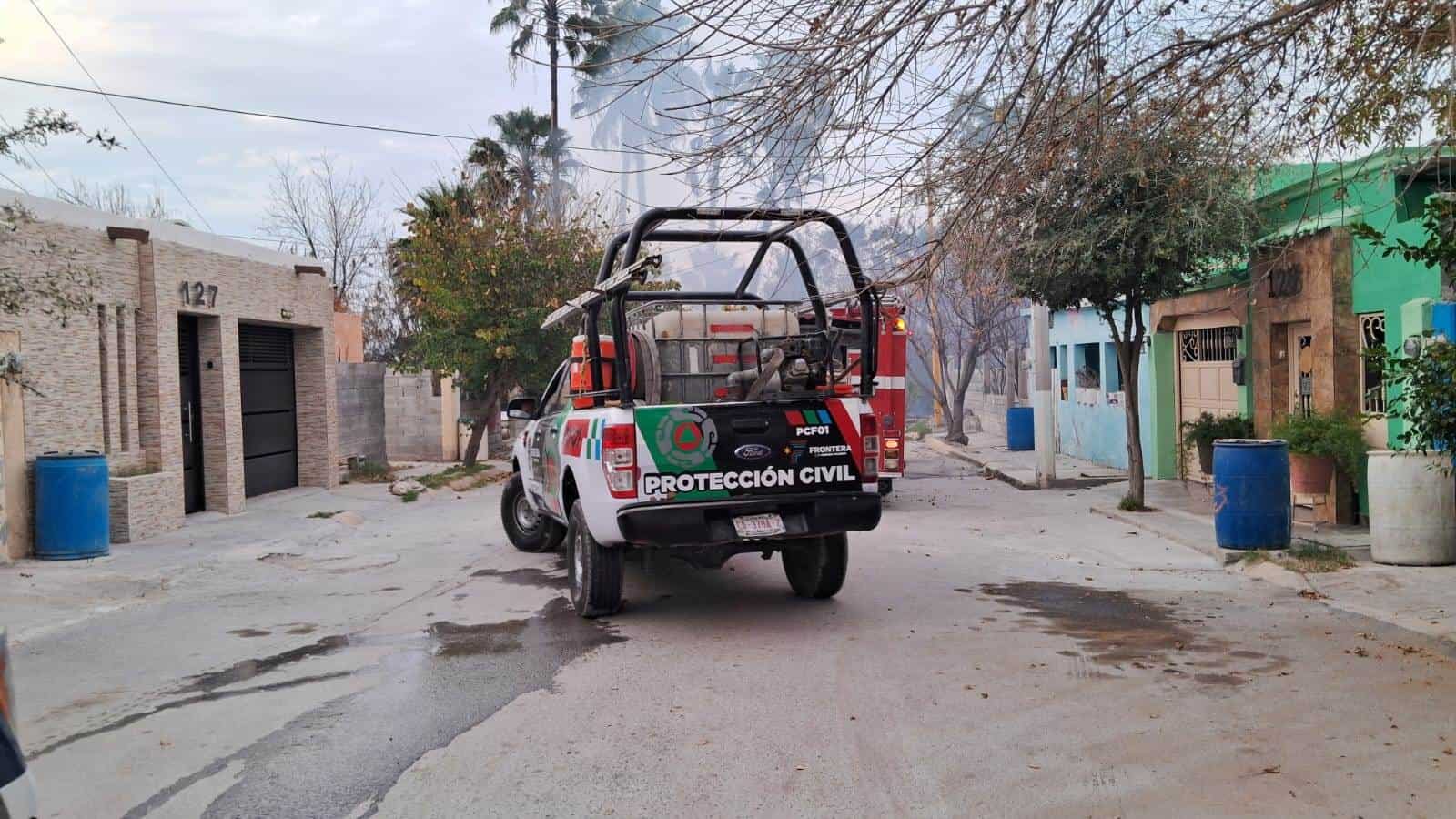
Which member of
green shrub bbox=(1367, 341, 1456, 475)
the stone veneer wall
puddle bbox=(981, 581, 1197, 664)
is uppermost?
green shrub bbox=(1367, 341, 1456, 475)

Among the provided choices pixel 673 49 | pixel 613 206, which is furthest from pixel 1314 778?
pixel 613 206

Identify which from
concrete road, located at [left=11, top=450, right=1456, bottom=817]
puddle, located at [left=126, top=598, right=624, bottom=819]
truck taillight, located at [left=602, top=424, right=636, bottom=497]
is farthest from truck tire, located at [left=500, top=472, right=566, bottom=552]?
truck taillight, located at [left=602, top=424, right=636, bottom=497]

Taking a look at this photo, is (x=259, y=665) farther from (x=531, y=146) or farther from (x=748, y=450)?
(x=531, y=146)

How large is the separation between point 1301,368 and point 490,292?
1451 centimetres

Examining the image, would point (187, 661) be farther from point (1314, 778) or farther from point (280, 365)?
point (280, 365)

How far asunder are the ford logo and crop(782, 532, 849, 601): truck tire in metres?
0.99

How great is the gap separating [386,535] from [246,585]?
3.82 m

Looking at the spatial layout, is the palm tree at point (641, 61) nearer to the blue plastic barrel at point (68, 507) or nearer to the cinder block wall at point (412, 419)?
the blue plastic barrel at point (68, 507)

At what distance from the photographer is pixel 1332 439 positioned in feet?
41.0

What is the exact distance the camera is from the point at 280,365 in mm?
20094

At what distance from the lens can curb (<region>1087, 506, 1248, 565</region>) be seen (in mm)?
10992

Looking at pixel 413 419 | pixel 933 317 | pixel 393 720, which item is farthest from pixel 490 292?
pixel 393 720

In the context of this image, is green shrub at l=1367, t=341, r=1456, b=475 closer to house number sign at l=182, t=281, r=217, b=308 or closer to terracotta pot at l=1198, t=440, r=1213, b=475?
terracotta pot at l=1198, t=440, r=1213, b=475

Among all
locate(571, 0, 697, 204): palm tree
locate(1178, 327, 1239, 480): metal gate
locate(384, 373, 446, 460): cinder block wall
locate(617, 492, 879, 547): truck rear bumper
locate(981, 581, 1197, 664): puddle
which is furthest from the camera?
locate(384, 373, 446, 460): cinder block wall
